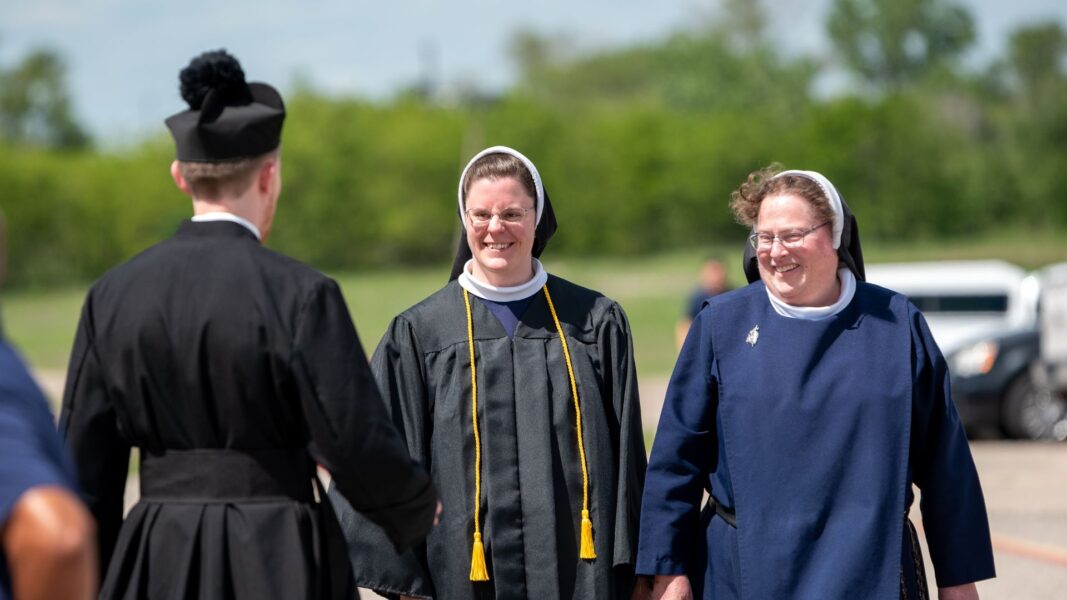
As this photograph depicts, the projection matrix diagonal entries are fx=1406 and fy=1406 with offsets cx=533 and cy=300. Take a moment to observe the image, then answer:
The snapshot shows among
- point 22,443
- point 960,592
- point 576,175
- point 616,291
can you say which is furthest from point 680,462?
point 576,175

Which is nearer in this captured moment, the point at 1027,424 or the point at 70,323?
the point at 1027,424

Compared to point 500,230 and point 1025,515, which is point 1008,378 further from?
point 500,230

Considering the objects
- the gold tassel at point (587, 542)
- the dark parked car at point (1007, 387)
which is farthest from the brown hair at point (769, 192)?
the dark parked car at point (1007, 387)

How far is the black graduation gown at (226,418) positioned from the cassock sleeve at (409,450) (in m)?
0.79

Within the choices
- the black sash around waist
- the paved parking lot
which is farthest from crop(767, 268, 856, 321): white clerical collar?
the paved parking lot

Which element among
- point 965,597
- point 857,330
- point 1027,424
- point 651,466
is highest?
point 857,330

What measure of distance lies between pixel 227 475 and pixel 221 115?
79 centimetres


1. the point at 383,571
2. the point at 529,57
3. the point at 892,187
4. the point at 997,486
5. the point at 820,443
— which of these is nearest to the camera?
the point at 820,443

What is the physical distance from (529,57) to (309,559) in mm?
79141

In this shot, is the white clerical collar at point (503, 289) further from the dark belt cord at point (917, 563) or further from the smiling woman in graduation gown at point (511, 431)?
the dark belt cord at point (917, 563)

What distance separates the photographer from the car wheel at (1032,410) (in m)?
14.2

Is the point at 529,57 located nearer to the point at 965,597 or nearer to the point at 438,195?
the point at 438,195

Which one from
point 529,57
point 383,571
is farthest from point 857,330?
point 529,57

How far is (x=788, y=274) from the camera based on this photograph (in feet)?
12.4
